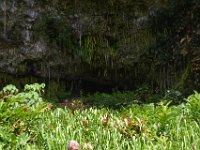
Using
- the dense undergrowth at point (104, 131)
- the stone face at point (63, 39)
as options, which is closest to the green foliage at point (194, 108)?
the dense undergrowth at point (104, 131)

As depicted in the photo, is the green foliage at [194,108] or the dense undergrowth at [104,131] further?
the green foliage at [194,108]

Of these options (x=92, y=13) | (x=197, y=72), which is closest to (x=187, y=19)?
(x=197, y=72)

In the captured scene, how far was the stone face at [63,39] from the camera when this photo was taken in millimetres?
11070

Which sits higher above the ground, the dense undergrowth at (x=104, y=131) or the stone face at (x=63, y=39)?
the stone face at (x=63, y=39)

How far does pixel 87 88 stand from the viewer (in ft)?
43.8

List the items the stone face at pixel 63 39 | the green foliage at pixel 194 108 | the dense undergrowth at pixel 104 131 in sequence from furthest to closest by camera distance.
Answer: the stone face at pixel 63 39 → the green foliage at pixel 194 108 → the dense undergrowth at pixel 104 131

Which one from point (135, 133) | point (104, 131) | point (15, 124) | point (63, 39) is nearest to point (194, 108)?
point (135, 133)

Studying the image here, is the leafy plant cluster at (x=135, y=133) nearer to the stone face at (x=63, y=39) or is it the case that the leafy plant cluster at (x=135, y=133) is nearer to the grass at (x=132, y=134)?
the grass at (x=132, y=134)

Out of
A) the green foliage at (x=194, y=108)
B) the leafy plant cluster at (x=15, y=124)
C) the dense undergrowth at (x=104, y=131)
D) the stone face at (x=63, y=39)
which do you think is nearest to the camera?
the leafy plant cluster at (x=15, y=124)

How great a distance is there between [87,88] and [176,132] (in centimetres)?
912

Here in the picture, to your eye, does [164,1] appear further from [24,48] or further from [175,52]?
[24,48]

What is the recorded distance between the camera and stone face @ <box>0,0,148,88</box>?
11.1 meters

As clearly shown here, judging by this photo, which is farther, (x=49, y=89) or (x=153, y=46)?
(x=49, y=89)

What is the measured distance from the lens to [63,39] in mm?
11414
